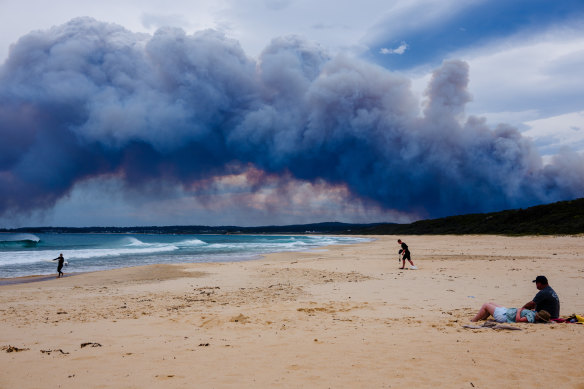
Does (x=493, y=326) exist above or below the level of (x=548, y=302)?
below

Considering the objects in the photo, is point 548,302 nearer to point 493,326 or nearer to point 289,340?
point 493,326

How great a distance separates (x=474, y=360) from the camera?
18.3ft

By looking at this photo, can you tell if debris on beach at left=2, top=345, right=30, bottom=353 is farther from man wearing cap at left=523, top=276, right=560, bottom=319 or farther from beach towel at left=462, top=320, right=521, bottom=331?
man wearing cap at left=523, top=276, right=560, bottom=319

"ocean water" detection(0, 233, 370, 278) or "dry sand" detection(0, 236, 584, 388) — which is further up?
"dry sand" detection(0, 236, 584, 388)

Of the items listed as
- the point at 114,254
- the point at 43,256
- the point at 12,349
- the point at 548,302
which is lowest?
the point at 114,254

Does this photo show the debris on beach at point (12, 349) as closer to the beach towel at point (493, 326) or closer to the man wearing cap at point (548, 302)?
the beach towel at point (493, 326)

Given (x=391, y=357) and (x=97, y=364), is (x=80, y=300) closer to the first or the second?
(x=97, y=364)

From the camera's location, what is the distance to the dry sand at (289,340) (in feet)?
16.9

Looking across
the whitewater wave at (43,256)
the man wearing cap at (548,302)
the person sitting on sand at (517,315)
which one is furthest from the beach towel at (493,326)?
the whitewater wave at (43,256)

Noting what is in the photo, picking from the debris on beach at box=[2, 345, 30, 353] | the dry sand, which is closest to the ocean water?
the dry sand

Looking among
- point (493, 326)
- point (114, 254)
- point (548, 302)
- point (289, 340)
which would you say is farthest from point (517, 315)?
point (114, 254)

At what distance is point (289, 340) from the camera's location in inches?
280

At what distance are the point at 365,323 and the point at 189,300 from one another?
6.42m

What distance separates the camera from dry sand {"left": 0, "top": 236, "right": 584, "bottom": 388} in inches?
203
